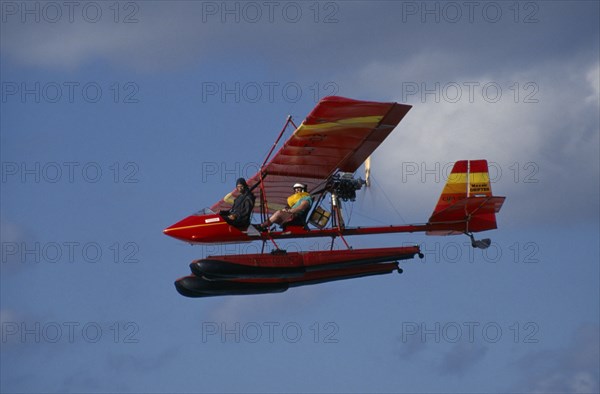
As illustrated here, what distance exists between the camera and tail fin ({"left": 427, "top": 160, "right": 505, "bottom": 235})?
87.1ft

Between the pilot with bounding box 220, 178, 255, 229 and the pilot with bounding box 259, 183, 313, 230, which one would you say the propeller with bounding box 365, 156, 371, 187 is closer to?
the pilot with bounding box 259, 183, 313, 230

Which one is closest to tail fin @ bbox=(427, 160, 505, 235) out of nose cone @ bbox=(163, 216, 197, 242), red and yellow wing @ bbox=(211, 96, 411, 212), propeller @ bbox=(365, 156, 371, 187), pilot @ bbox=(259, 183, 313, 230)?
propeller @ bbox=(365, 156, 371, 187)

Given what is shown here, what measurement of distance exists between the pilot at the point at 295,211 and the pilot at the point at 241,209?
0.53 meters

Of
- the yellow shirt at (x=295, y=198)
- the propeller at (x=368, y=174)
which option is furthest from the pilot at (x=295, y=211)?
the propeller at (x=368, y=174)

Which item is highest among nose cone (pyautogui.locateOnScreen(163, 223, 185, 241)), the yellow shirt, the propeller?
the propeller

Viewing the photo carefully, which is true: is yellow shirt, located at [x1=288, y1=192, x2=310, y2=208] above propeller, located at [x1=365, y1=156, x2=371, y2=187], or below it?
below

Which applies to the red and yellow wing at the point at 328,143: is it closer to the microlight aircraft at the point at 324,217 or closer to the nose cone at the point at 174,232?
the microlight aircraft at the point at 324,217

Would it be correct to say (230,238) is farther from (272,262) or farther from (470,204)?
(470,204)

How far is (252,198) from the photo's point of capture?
2620cm

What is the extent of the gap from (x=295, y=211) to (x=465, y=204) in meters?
3.72

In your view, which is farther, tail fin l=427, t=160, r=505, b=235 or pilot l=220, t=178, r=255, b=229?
tail fin l=427, t=160, r=505, b=235

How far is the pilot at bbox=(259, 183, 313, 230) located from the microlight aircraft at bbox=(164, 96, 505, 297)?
0.44 ft

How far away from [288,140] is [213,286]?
136 inches

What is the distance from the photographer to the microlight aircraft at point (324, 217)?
24.9 metres
